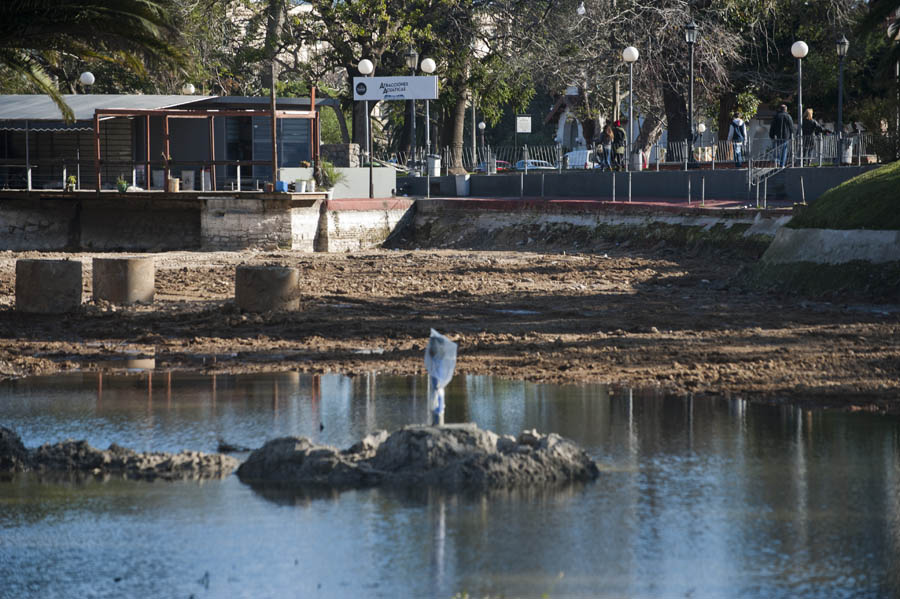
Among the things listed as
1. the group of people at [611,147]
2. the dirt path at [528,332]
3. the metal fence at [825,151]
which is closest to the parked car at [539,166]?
the group of people at [611,147]

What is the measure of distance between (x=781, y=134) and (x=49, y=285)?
2168 cm

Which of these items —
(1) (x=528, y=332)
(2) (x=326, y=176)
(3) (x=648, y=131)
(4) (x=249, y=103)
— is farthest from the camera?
(3) (x=648, y=131)

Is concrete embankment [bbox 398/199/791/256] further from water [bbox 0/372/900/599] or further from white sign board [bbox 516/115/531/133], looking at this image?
water [bbox 0/372/900/599]

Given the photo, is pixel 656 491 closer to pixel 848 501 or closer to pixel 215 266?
pixel 848 501

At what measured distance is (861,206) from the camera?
1934 centimetres

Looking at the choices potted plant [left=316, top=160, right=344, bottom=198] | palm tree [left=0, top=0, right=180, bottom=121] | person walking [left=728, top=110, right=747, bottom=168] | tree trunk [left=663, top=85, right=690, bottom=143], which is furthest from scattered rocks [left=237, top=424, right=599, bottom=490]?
tree trunk [left=663, top=85, right=690, bottom=143]

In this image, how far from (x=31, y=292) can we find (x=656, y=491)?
11.2 meters

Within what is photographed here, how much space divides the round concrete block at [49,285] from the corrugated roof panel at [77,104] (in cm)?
1925

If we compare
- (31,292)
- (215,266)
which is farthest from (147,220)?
(31,292)

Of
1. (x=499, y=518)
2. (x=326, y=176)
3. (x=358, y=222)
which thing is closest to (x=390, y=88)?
(x=326, y=176)

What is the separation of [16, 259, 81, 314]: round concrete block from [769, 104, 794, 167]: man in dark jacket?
66.7 feet

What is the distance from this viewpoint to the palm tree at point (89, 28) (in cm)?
1559

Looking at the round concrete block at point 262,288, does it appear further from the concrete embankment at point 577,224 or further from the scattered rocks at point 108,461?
the concrete embankment at point 577,224

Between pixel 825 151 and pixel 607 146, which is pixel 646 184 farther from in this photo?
pixel 825 151
